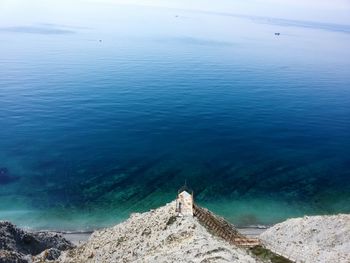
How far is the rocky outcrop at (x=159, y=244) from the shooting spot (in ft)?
151

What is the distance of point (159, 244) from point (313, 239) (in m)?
29.1

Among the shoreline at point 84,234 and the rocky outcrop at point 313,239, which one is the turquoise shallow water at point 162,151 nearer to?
the shoreline at point 84,234

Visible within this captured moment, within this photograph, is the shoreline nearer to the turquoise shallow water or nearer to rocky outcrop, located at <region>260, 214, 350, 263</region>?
the turquoise shallow water

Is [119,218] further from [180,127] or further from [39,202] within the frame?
[180,127]

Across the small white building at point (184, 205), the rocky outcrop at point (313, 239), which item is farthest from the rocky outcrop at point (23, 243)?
the rocky outcrop at point (313, 239)

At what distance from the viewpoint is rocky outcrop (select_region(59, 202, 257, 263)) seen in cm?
4609

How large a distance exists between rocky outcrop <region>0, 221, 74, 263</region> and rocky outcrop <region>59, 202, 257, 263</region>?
257 inches

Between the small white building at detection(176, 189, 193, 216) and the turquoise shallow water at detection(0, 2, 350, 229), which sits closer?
the small white building at detection(176, 189, 193, 216)

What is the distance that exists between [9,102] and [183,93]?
74.3 meters

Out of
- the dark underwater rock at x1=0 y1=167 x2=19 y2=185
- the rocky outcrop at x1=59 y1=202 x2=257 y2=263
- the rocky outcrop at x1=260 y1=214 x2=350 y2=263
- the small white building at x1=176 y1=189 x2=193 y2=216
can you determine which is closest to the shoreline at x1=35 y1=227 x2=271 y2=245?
the rocky outcrop at x1=260 y1=214 x2=350 y2=263

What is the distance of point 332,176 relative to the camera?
115812 millimetres

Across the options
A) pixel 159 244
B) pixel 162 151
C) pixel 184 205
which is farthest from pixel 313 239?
pixel 162 151

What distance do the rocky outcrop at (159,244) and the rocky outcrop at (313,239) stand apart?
506 inches

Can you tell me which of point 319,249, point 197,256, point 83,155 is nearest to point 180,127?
point 83,155
